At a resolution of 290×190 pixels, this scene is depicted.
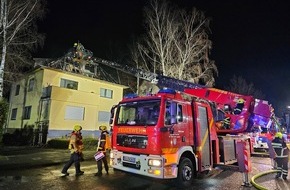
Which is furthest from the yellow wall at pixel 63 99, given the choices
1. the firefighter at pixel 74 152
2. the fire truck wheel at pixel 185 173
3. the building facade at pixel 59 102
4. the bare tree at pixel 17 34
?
the fire truck wheel at pixel 185 173

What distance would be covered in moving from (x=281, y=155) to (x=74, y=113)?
16.1m

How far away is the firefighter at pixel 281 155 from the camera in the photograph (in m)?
8.68

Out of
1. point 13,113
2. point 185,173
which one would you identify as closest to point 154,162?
point 185,173

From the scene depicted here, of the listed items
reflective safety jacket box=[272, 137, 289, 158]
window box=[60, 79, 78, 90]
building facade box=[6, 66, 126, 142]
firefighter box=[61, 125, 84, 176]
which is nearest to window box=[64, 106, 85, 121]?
building facade box=[6, 66, 126, 142]

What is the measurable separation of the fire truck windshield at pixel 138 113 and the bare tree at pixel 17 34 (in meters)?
11.2

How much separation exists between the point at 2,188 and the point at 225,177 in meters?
6.93

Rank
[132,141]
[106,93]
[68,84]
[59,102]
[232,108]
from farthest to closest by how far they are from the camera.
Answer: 1. [106,93]
2. [68,84]
3. [59,102]
4. [232,108]
5. [132,141]

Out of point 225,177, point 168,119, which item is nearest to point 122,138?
point 168,119

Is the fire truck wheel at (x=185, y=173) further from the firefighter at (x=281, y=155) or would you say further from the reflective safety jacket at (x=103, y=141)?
the firefighter at (x=281, y=155)

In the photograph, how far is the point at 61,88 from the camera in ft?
64.8

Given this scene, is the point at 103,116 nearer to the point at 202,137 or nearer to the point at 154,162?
→ the point at 202,137

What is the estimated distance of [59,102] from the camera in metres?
19.7

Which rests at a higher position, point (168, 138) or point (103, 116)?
point (103, 116)

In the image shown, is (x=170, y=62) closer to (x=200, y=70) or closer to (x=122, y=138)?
(x=200, y=70)
